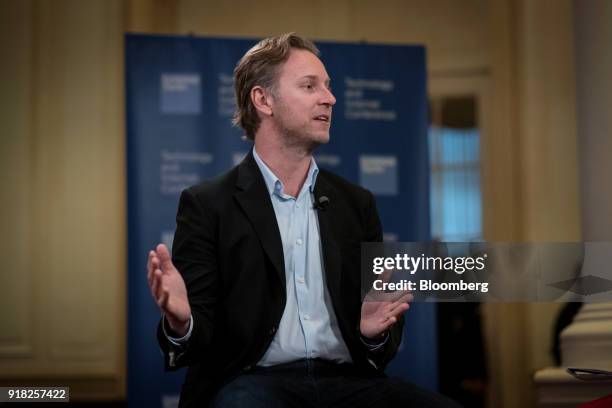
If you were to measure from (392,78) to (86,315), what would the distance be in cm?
253

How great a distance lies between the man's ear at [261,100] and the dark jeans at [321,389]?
71 cm

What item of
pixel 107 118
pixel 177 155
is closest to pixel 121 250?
pixel 107 118

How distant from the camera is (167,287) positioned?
1.75 metres

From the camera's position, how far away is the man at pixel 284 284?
194 centimetres

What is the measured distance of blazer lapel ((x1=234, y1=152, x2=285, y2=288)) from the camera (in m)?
2.06

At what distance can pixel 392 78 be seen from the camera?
4.48m

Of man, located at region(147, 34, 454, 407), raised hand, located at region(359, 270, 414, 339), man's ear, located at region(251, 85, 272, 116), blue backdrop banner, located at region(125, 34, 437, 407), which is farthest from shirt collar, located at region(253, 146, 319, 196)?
blue backdrop banner, located at region(125, 34, 437, 407)

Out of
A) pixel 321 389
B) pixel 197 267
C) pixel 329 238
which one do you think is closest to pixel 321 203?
pixel 329 238

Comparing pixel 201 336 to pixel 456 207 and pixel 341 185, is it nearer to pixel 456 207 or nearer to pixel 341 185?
pixel 341 185

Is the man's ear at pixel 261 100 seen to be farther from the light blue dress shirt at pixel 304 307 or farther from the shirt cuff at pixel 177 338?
the shirt cuff at pixel 177 338

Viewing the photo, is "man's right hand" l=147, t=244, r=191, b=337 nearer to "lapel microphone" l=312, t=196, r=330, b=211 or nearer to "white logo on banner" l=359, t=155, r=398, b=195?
"lapel microphone" l=312, t=196, r=330, b=211

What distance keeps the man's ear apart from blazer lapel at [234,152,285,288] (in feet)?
0.56

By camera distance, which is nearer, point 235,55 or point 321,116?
point 321,116

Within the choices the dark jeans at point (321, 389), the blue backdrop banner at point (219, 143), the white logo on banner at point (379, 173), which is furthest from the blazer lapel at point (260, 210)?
the white logo on banner at point (379, 173)
